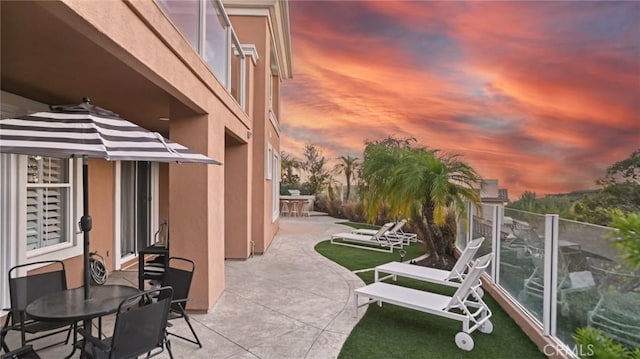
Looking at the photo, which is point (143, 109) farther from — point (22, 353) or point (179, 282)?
point (22, 353)

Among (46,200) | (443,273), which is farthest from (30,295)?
(443,273)

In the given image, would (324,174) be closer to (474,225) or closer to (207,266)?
(474,225)

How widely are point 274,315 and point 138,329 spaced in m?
2.74

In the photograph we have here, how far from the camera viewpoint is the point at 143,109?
5.77 metres

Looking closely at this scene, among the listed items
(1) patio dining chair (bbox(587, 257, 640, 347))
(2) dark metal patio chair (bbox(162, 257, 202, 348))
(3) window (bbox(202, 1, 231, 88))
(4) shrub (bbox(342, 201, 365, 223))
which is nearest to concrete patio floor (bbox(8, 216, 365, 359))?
(2) dark metal patio chair (bbox(162, 257, 202, 348))

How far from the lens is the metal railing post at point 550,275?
437cm

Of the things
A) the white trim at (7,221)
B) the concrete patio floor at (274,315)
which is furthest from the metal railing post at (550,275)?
the white trim at (7,221)

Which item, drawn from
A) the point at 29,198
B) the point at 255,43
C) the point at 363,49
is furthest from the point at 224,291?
the point at 363,49

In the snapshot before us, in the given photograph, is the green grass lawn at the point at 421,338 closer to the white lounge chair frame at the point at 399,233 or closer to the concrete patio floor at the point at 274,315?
the concrete patio floor at the point at 274,315

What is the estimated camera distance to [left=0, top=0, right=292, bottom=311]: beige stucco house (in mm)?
2971

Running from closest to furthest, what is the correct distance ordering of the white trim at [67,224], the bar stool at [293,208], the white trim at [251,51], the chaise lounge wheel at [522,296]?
the white trim at [67,224] < the chaise lounge wheel at [522,296] < the white trim at [251,51] < the bar stool at [293,208]

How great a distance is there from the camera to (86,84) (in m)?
4.17

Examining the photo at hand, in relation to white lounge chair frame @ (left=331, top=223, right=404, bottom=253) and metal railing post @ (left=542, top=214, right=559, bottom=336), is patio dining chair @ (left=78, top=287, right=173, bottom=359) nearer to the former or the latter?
metal railing post @ (left=542, top=214, right=559, bottom=336)

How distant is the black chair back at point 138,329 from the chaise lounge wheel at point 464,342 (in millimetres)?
3400
